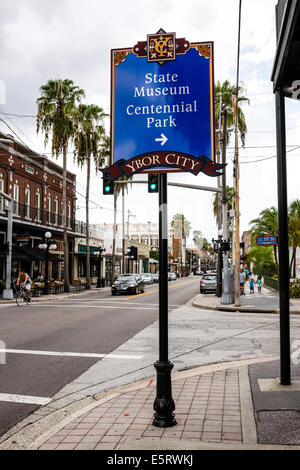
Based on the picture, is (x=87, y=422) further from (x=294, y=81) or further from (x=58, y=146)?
(x=58, y=146)

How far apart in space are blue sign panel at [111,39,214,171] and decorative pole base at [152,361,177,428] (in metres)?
Answer: 2.53

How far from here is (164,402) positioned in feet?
15.9

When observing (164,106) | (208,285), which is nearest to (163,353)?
(164,106)

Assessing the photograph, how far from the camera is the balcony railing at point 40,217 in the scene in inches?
→ 1242

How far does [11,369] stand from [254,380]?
4.22 m

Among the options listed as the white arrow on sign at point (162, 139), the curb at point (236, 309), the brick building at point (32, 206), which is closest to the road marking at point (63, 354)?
the white arrow on sign at point (162, 139)

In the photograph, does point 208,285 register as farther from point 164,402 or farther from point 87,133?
point 164,402

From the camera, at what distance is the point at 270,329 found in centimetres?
1333

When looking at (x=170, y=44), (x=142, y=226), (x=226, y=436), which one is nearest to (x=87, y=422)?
(x=226, y=436)

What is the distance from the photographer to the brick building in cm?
3041

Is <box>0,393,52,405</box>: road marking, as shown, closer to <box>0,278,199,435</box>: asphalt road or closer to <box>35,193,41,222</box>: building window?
<box>0,278,199,435</box>: asphalt road

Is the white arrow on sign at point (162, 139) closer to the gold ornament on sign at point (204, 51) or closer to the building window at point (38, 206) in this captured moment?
the gold ornament on sign at point (204, 51)

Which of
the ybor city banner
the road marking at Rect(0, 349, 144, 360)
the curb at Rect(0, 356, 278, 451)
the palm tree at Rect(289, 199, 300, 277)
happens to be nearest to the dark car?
the road marking at Rect(0, 349, 144, 360)

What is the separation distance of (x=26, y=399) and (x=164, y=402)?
2403mm
